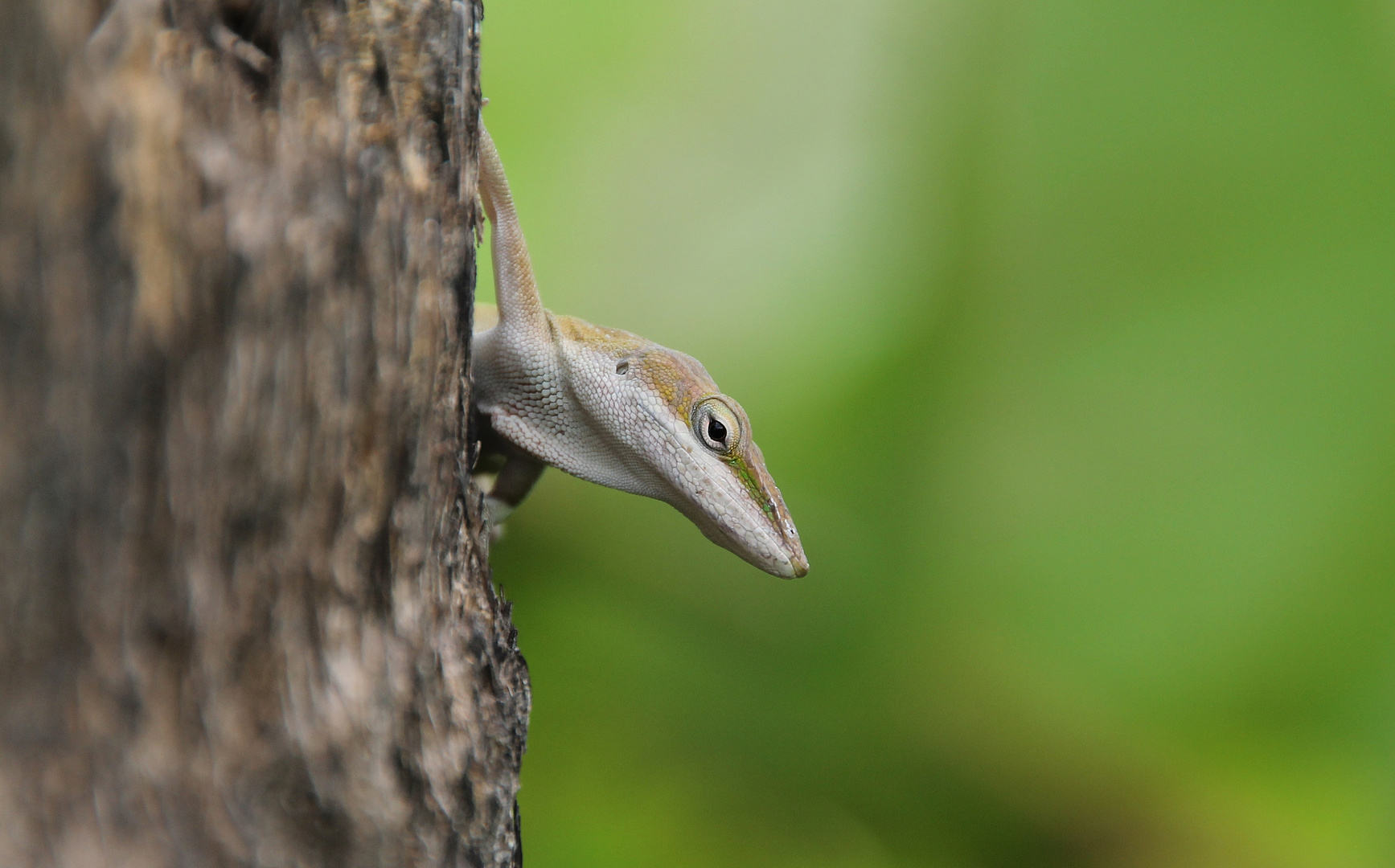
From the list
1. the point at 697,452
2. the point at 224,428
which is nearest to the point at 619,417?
the point at 697,452

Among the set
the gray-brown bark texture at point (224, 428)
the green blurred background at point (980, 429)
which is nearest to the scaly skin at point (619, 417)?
the gray-brown bark texture at point (224, 428)

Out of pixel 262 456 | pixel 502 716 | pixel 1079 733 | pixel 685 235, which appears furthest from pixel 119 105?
pixel 1079 733

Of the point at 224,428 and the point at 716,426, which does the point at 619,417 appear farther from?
the point at 224,428

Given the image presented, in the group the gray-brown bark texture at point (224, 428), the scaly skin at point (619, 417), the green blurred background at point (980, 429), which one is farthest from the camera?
the green blurred background at point (980, 429)

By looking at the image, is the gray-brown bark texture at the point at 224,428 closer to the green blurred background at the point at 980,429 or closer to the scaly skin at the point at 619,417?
the scaly skin at the point at 619,417

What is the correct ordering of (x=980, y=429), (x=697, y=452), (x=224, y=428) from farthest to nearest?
(x=980, y=429)
(x=697, y=452)
(x=224, y=428)

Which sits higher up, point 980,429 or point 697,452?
point 980,429
